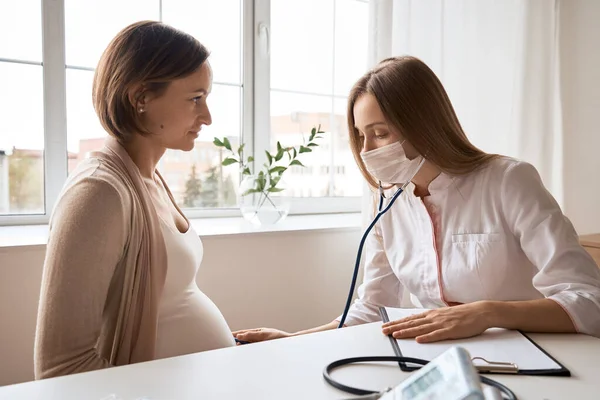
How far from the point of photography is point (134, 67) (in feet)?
3.82

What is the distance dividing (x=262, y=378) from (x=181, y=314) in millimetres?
474

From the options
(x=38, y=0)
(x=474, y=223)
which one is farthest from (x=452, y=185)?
(x=38, y=0)

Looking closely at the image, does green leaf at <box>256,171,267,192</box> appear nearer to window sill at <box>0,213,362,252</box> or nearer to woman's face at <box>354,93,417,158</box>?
window sill at <box>0,213,362,252</box>

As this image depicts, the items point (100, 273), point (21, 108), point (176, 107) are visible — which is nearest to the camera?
point (100, 273)

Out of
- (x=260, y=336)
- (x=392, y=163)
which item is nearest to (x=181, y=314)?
(x=260, y=336)

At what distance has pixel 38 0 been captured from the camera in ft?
6.33

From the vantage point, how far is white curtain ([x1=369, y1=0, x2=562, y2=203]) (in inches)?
87.4

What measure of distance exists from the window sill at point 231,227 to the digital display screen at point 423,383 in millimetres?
1275

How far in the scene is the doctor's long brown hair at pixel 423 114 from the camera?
4.33 ft

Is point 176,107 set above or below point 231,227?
above

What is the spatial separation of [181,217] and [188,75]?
37 cm

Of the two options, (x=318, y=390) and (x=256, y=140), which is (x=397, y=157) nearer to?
(x=318, y=390)

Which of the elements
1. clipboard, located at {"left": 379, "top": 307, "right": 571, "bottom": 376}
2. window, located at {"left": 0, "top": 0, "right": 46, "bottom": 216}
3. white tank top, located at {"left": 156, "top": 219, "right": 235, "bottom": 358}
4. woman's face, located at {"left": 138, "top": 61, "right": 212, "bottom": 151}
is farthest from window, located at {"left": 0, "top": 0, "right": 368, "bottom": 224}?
clipboard, located at {"left": 379, "top": 307, "right": 571, "bottom": 376}

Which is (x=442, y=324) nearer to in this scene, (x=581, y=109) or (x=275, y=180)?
(x=275, y=180)
